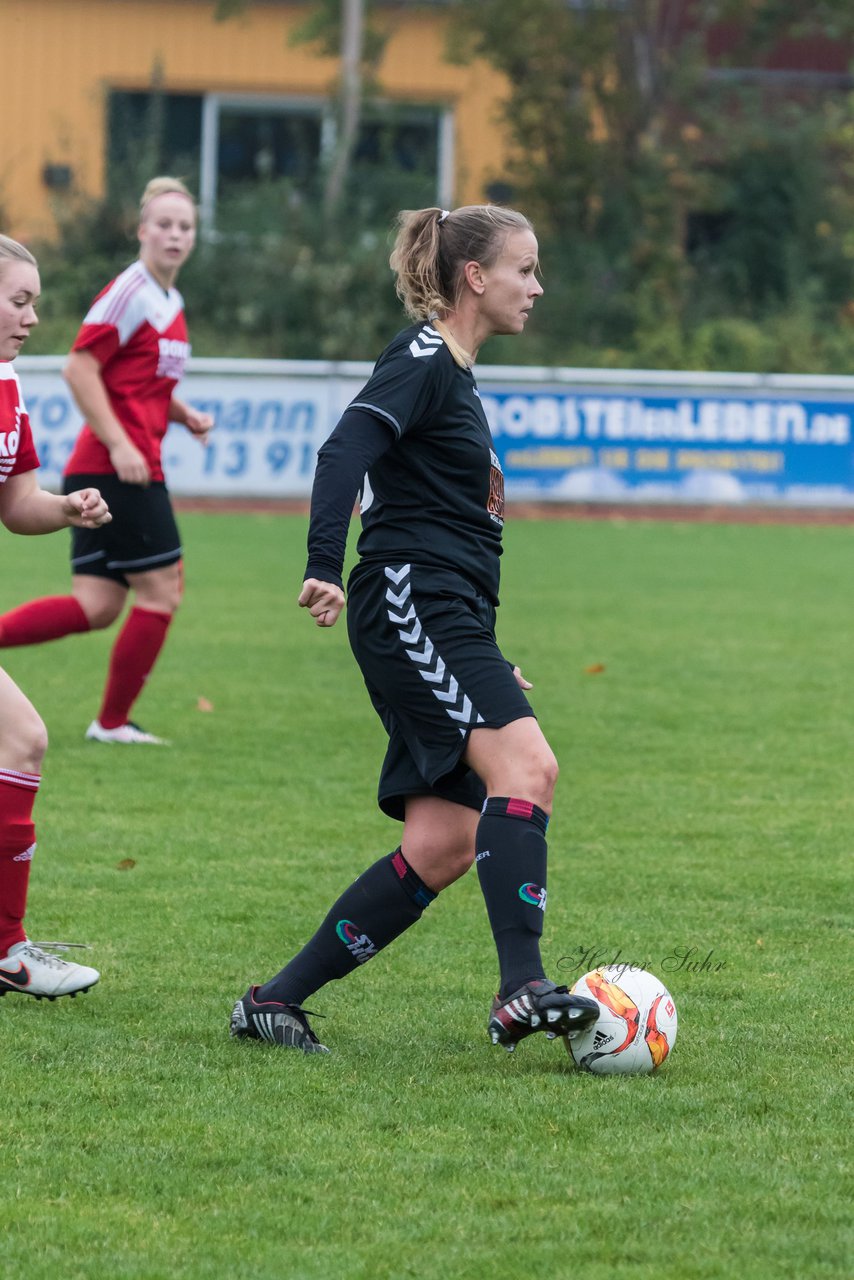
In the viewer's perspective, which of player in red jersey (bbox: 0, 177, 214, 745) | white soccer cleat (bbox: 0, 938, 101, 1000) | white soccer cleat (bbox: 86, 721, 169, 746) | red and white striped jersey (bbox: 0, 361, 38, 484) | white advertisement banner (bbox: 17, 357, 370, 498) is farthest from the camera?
white advertisement banner (bbox: 17, 357, 370, 498)

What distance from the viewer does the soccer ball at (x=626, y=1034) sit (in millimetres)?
3814

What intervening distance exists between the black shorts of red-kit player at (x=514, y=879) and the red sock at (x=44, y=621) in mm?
4093

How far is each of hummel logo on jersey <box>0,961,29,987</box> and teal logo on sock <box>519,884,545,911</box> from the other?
3.98ft

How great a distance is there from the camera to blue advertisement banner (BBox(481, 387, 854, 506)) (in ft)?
60.7

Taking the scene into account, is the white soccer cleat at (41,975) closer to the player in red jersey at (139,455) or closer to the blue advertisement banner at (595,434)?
the player in red jersey at (139,455)

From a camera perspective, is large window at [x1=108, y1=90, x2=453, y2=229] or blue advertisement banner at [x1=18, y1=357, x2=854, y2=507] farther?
large window at [x1=108, y1=90, x2=453, y2=229]

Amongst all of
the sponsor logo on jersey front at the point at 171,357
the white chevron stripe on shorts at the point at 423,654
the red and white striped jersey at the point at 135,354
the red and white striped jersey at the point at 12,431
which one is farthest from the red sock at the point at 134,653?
the white chevron stripe on shorts at the point at 423,654

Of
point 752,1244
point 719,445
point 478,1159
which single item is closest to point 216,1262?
point 478,1159

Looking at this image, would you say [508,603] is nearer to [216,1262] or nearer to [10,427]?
[10,427]

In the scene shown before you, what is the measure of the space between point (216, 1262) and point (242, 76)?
26577mm

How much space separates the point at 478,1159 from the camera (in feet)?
10.8

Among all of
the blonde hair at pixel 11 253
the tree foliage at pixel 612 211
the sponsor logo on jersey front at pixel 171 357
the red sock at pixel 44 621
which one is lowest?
the red sock at pixel 44 621

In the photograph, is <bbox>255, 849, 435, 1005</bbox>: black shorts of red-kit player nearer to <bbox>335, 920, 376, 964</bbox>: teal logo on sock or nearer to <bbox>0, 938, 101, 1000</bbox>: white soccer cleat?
<bbox>335, 920, 376, 964</bbox>: teal logo on sock

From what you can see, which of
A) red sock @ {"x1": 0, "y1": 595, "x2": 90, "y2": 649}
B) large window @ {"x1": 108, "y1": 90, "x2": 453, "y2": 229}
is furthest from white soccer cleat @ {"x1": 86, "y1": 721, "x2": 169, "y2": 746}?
large window @ {"x1": 108, "y1": 90, "x2": 453, "y2": 229}
